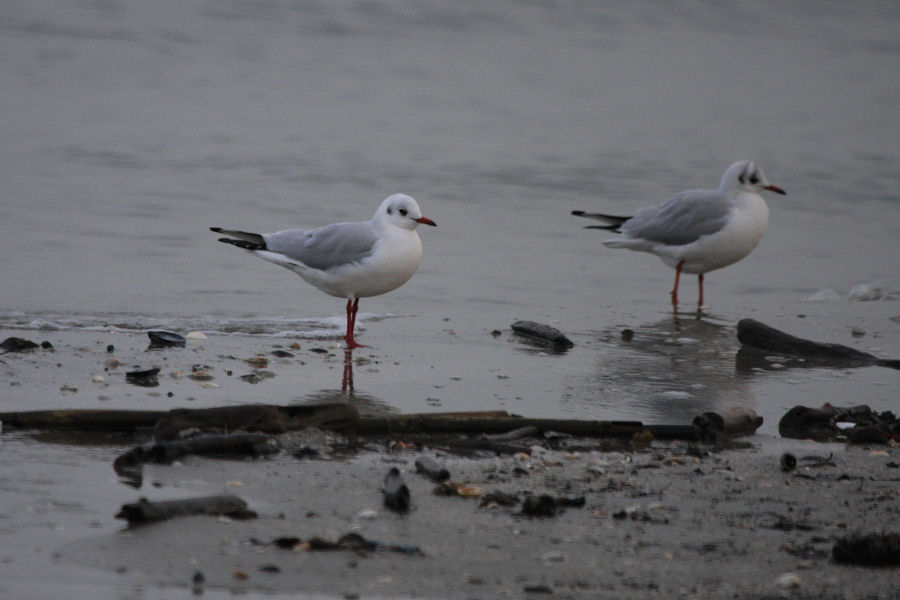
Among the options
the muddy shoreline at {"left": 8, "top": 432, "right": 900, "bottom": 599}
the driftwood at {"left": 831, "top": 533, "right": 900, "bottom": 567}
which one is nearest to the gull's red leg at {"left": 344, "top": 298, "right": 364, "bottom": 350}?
the muddy shoreline at {"left": 8, "top": 432, "right": 900, "bottom": 599}

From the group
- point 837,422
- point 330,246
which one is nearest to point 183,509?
point 837,422

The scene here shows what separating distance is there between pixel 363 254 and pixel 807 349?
2.71 metres

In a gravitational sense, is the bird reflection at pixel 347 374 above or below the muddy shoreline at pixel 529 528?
above

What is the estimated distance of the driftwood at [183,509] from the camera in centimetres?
355

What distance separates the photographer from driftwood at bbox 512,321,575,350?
727 cm

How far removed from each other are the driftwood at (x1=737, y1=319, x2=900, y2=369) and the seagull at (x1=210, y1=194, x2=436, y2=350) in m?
2.05

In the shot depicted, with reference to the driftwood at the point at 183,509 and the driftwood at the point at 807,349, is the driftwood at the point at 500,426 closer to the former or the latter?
the driftwood at the point at 183,509

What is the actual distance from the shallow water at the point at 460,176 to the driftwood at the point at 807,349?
0.18 m

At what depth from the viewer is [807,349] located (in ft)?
23.1

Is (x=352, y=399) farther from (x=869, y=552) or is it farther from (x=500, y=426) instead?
(x=869, y=552)

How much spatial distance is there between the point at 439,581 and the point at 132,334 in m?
4.23

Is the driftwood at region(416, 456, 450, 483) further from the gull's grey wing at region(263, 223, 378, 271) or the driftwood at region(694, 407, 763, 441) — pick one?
the gull's grey wing at region(263, 223, 378, 271)

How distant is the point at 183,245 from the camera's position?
1059 centimetres

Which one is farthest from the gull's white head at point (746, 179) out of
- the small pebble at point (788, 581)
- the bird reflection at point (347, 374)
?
the small pebble at point (788, 581)
